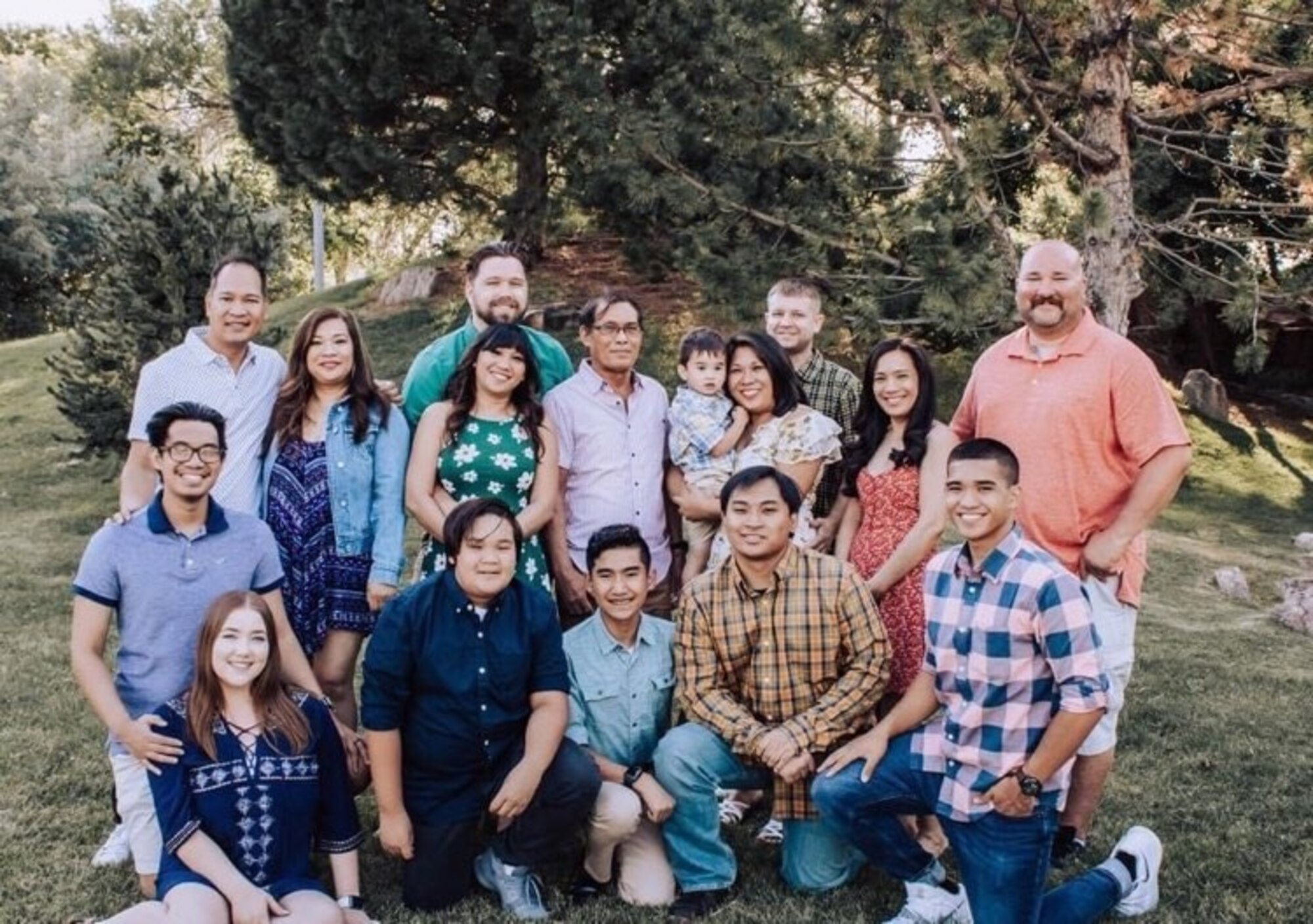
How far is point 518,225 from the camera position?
13383 mm

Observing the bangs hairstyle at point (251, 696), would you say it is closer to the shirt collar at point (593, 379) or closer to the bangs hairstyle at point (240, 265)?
the bangs hairstyle at point (240, 265)

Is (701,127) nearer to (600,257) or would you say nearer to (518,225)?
(518,225)

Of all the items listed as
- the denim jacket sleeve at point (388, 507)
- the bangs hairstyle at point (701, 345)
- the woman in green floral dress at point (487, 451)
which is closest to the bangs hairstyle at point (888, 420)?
the bangs hairstyle at point (701, 345)

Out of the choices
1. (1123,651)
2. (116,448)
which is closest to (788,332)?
(1123,651)

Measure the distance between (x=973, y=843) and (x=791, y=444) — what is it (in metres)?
1.45

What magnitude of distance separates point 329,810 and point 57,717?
Result: 2719 millimetres

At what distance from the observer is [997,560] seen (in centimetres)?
308

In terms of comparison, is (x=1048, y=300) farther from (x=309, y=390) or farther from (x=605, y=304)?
(x=309, y=390)

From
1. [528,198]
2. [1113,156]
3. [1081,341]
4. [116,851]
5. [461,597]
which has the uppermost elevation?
[528,198]

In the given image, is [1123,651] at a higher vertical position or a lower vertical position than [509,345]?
lower

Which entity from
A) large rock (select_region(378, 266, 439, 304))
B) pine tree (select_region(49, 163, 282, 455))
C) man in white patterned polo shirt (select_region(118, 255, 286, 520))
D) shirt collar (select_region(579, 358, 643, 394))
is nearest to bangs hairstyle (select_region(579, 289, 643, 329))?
shirt collar (select_region(579, 358, 643, 394))

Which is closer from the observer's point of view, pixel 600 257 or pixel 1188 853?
pixel 1188 853

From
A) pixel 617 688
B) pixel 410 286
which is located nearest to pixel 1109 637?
pixel 617 688

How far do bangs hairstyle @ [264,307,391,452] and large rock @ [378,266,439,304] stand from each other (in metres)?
12.5
